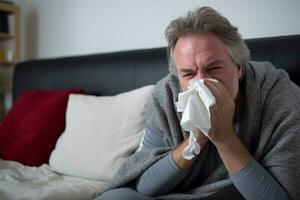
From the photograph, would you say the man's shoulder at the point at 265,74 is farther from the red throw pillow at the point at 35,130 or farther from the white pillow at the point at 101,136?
the red throw pillow at the point at 35,130

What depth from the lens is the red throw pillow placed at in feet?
5.51

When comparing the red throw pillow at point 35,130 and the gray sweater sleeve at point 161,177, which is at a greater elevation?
the gray sweater sleeve at point 161,177

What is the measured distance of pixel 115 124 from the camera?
1.42m

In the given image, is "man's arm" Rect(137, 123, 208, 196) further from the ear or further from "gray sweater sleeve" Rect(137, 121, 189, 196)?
the ear

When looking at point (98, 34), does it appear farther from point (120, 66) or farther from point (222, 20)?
point (222, 20)

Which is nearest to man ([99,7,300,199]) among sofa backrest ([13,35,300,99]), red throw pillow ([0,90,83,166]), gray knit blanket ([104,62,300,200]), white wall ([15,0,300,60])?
gray knit blanket ([104,62,300,200])

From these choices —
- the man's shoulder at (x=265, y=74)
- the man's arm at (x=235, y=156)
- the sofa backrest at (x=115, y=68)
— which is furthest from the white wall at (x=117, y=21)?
the man's arm at (x=235, y=156)

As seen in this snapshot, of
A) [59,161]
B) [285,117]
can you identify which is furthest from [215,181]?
[59,161]

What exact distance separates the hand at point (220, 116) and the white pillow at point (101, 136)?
558mm

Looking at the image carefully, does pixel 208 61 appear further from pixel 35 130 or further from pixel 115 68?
pixel 35 130

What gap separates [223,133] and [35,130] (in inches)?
45.2

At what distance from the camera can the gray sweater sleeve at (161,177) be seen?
0.95 meters

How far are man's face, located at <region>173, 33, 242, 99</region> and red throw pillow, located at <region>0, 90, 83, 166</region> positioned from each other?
97cm

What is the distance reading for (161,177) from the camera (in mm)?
963
